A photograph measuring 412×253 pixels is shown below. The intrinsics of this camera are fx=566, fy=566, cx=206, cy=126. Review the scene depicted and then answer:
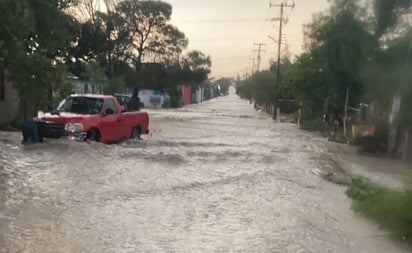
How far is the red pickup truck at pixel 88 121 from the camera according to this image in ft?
54.9

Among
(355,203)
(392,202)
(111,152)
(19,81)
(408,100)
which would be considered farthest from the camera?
(408,100)

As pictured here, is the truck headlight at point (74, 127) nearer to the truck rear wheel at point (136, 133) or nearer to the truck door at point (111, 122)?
the truck door at point (111, 122)

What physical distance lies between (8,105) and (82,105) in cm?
788

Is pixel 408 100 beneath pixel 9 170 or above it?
above

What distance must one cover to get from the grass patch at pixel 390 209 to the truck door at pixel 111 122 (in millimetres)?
9363

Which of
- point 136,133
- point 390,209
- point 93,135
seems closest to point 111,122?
point 93,135

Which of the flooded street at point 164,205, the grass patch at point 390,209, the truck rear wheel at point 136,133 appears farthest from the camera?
the truck rear wheel at point 136,133

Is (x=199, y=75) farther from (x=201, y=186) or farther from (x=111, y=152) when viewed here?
(x=201, y=186)

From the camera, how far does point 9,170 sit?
503 inches

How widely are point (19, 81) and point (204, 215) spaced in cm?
586

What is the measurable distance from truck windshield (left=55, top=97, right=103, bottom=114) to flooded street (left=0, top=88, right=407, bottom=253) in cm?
147

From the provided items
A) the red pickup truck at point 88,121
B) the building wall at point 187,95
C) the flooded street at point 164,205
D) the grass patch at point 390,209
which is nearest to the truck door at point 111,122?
the red pickup truck at point 88,121

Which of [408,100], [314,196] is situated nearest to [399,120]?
[408,100]

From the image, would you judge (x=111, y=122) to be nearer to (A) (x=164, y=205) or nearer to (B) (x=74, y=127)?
(B) (x=74, y=127)
